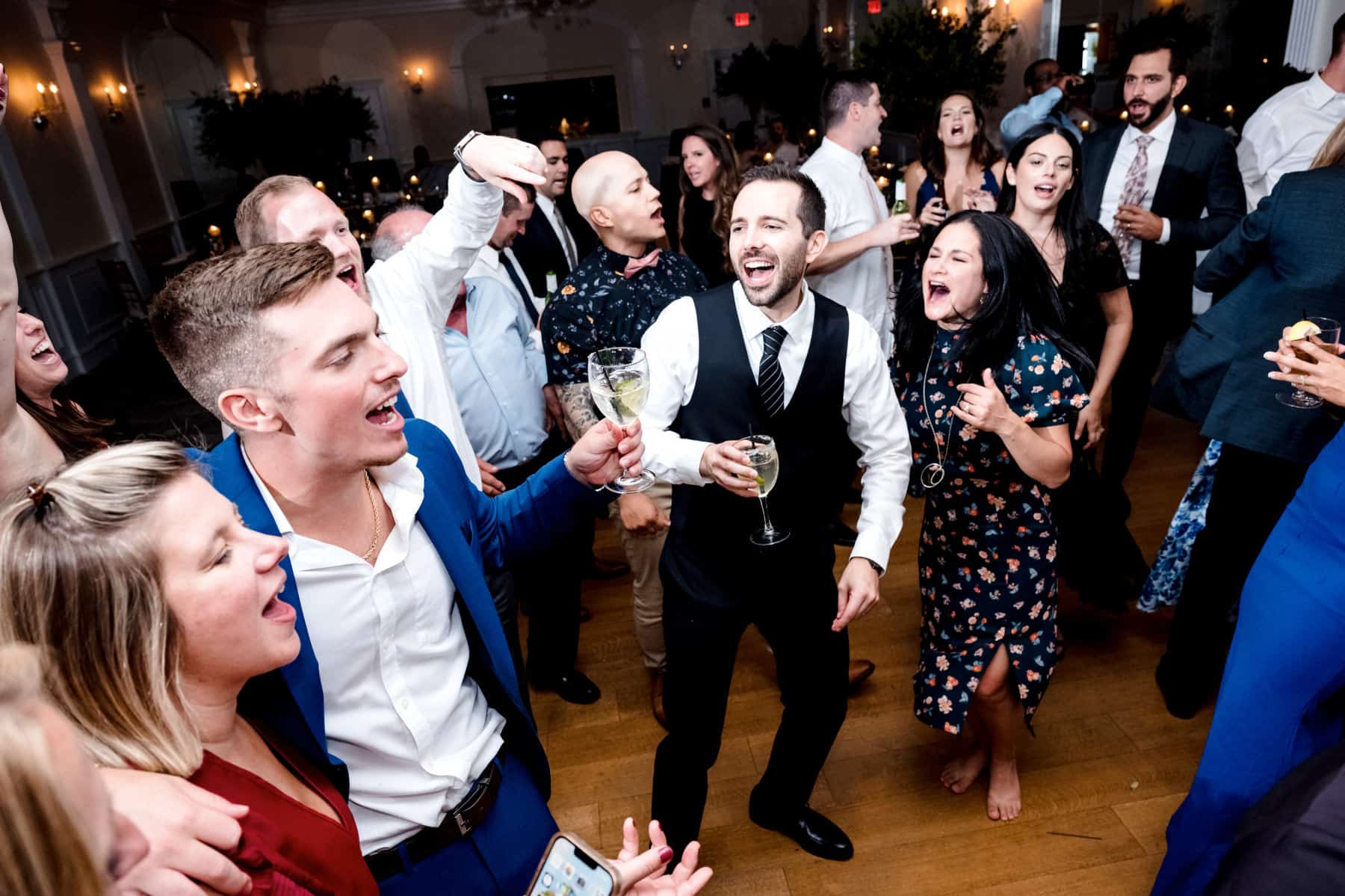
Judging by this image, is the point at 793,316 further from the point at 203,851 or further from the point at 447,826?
the point at 203,851

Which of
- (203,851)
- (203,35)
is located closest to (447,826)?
(203,851)

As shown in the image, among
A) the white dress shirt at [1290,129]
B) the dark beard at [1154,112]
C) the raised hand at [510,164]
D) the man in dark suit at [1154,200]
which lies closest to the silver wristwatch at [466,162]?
the raised hand at [510,164]

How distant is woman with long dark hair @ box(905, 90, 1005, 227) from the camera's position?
356 cm

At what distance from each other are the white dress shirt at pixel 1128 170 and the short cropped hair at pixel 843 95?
3.49 ft

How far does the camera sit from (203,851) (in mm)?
772

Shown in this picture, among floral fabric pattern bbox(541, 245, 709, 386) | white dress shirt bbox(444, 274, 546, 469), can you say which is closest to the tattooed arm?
floral fabric pattern bbox(541, 245, 709, 386)

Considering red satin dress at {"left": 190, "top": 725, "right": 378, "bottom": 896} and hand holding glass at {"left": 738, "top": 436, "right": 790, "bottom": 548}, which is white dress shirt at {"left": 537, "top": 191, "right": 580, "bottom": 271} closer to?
hand holding glass at {"left": 738, "top": 436, "right": 790, "bottom": 548}

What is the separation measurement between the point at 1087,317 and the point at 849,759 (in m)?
1.59

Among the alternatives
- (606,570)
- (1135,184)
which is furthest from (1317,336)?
(606,570)

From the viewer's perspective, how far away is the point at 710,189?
12.3 feet

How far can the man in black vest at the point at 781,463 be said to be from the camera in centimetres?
181

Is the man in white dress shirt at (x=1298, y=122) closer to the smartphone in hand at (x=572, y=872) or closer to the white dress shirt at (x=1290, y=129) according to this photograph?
the white dress shirt at (x=1290, y=129)

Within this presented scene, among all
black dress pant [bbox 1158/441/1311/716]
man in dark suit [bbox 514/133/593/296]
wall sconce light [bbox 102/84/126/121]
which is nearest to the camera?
black dress pant [bbox 1158/441/1311/716]

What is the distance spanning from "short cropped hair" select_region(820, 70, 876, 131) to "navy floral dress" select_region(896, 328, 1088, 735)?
62.5 inches
